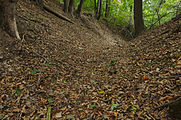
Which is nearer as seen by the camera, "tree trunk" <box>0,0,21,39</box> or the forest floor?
the forest floor

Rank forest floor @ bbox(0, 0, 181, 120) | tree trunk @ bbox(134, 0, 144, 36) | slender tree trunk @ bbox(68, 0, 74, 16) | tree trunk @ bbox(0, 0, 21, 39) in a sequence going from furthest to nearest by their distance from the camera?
1. slender tree trunk @ bbox(68, 0, 74, 16)
2. tree trunk @ bbox(134, 0, 144, 36)
3. tree trunk @ bbox(0, 0, 21, 39)
4. forest floor @ bbox(0, 0, 181, 120)

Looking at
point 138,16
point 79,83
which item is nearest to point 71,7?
point 138,16

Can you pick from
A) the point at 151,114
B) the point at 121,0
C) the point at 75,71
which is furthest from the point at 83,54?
the point at 121,0

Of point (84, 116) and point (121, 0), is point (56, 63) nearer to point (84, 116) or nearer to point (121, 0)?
point (84, 116)

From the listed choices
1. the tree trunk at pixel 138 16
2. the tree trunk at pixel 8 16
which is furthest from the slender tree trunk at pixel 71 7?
the tree trunk at pixel 8 16

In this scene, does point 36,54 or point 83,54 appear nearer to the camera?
point 36,54

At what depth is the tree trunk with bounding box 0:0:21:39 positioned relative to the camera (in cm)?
473

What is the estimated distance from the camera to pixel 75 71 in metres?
5.28

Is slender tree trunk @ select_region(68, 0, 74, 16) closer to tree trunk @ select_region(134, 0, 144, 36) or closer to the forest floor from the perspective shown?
tree trunk @ select_region(134, 0, 144, 36)

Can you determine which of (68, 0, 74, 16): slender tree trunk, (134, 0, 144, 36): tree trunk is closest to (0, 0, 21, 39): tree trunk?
(134, 0, 144, 36): tree trunk

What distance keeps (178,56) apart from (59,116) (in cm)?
365

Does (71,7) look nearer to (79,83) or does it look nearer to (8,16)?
(8,16)

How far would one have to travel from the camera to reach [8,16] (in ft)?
16.1

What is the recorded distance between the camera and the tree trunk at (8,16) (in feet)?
15.5
